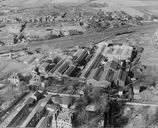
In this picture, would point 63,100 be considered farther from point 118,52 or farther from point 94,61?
point 118,52

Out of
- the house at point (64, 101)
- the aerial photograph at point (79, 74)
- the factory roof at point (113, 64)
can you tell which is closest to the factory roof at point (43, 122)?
the aerial photograph at point (79, 74)

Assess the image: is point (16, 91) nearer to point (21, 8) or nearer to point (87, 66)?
point (87, 66)

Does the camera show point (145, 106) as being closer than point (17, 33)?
Yes

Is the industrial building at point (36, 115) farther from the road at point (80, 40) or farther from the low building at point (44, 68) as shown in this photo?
the road at point (80, 40)

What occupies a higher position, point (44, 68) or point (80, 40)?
point (80, 40)

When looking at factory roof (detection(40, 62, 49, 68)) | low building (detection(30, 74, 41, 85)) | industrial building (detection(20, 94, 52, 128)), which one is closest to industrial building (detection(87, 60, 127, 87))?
low building (detection(30, 74, 41, 85))

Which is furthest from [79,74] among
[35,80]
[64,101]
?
[64,101]

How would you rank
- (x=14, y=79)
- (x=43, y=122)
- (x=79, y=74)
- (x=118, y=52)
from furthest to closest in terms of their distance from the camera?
(x=118, y=52) < (x=79, y=74) < (x=14, y=79) < (x=43, y=122)

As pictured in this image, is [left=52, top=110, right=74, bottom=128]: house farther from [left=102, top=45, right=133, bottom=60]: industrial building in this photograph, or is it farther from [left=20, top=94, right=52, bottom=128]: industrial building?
[left=102, top=45, right=133, bottom=60]: industrial building

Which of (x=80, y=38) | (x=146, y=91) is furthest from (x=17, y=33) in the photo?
(x=146, y=91)
